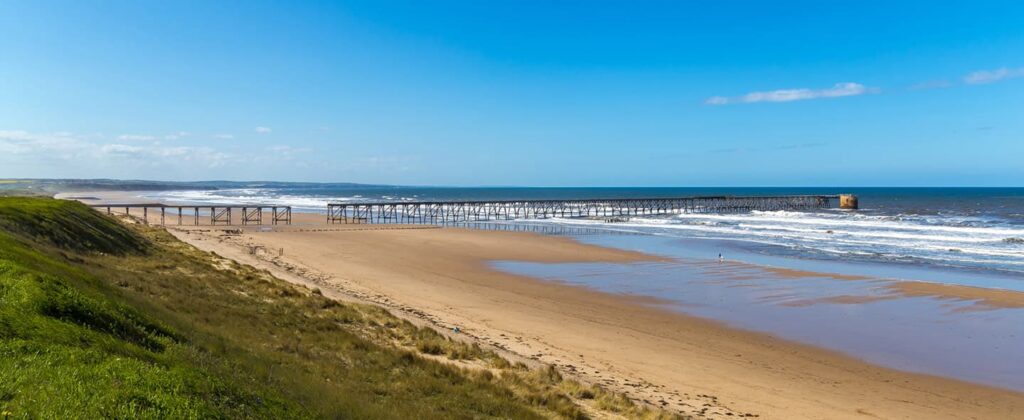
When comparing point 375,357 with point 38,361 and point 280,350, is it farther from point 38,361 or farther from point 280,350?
point 38,361

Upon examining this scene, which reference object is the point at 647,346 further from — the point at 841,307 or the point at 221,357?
the point at 221,357

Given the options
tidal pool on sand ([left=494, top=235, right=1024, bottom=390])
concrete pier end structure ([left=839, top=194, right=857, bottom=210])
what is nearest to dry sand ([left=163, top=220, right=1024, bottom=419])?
tidal pool on sand ([left=494, top=235, right=1024, bottom=390])

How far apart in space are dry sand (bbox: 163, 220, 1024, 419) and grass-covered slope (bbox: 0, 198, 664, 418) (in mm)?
1523

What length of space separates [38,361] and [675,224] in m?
49.5

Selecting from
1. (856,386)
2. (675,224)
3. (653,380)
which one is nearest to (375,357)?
(653,380)

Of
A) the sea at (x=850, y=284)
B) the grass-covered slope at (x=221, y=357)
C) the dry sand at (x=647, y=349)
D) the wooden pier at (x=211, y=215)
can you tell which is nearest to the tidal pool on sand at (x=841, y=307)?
the sea at (x=850, y=284)

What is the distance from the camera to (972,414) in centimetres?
913

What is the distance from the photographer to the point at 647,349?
40.3ft

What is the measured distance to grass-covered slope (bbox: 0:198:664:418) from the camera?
4461 millimetres

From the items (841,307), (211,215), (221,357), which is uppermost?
(221,357)

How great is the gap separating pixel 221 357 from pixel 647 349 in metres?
8.05

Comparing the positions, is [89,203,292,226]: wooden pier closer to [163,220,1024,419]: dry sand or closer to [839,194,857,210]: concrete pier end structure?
[163,220,1024,419]: dry sand

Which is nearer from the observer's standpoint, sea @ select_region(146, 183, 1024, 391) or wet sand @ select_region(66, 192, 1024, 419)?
wet sand @ select_region(66, 192, 1024, 419)

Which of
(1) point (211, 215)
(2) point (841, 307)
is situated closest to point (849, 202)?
(2) point (841, 307)
